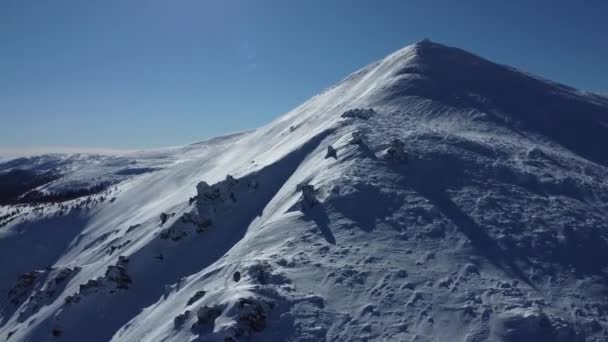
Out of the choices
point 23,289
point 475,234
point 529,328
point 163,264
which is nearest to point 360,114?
point 475,234

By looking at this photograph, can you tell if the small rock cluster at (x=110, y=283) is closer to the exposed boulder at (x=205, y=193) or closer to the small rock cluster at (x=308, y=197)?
the exposed boulder at (x=205, y=193)

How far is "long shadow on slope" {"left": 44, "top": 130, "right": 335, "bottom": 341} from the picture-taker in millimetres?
23922

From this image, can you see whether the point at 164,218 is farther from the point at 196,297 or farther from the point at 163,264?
the point at 196,297

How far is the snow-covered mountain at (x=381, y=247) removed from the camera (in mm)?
14719

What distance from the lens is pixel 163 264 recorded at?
27.1 meters

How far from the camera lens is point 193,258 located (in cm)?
2622

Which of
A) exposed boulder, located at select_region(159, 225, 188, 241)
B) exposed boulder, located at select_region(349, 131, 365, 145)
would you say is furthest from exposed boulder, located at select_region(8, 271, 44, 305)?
exposed boulder, located at select_region(349, 131, 365, 145)

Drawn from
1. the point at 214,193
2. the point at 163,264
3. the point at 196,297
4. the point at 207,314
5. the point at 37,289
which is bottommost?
the point at 207,314

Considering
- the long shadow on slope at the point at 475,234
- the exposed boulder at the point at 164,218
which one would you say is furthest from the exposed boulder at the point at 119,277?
the long shadow on slope at the point at 475,234

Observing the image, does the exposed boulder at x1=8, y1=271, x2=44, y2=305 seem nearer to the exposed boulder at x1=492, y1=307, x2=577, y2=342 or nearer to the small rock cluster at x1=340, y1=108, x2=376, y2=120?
the small rock cluster at x1=340, y1=108, x2=376, y2=120

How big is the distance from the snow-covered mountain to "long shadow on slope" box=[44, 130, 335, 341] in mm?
114

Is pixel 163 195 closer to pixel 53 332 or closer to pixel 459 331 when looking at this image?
pixel 53 332

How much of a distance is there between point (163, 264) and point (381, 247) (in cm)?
1544

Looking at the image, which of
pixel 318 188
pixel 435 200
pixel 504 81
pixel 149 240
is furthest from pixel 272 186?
pixel 504 81
